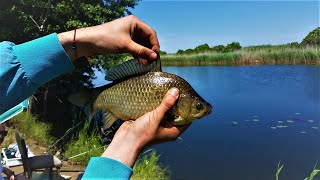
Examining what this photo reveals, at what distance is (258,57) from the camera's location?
1016 inches

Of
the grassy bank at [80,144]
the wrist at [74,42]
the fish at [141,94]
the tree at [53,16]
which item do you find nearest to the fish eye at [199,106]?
the fish at [141,94]

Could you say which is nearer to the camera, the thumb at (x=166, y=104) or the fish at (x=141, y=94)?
the thumb at (x=166, y=104)

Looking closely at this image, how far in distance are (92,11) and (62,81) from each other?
2215 mm

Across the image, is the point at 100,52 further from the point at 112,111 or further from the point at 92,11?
the point at 92,11

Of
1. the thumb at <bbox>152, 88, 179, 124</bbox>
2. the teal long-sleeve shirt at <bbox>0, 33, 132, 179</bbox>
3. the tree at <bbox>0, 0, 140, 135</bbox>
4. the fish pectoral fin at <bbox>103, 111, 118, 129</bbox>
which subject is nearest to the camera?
the teal long-sleeve shirt at <bbox>0, 33, 132, 179</bbox>

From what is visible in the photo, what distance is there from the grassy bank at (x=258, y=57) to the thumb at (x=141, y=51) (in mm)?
23314

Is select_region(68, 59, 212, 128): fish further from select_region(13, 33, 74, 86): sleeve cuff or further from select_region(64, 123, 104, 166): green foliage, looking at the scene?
select_region(64, 123, 104, 166): green foliage

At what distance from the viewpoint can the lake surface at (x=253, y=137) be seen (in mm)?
8359

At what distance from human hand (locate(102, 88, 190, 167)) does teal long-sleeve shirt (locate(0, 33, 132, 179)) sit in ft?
0.21

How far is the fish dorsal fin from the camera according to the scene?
1493 mm

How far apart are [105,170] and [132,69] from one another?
475 millimetres

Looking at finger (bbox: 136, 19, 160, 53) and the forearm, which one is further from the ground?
finger (bbox: 136, 19, 160, 53)

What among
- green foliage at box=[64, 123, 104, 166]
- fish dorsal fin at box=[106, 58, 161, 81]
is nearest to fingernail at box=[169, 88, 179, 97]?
fish dorsal fin at box=[106, 58, 161, 81]

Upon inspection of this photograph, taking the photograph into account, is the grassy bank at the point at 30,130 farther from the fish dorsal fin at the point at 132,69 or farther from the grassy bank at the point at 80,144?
the fish dorsal fin at the point at 132,69
